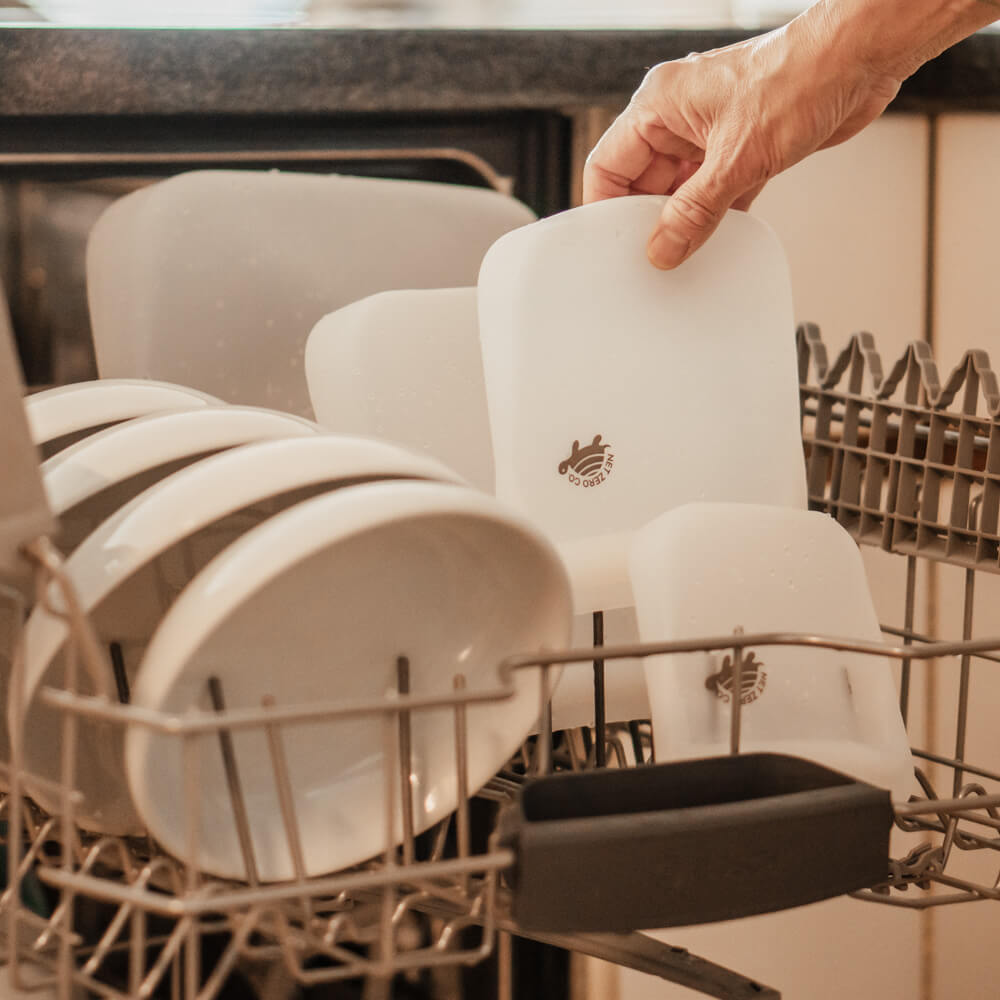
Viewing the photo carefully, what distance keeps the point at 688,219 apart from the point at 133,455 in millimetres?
268

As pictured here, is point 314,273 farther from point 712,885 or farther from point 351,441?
point 712,885

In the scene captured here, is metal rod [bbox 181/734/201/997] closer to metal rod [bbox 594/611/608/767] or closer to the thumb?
metal rod [bbox 594/611/608/767]

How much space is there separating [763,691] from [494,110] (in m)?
0.51

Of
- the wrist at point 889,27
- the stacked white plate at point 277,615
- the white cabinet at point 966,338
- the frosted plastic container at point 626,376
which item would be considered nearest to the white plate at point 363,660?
the stacked white plate at point 277,615

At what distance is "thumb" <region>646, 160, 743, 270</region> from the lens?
1.69ft

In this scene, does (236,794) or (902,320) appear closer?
(236,794)

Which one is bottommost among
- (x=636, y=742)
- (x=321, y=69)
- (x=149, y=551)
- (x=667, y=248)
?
(x=636, y=742)

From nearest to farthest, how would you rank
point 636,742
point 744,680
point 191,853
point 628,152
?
point 191,853, point 744,680, point 636,742, point 628,152

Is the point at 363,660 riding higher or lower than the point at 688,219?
lower

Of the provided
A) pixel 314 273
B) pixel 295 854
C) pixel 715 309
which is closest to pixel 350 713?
pixel 295 854

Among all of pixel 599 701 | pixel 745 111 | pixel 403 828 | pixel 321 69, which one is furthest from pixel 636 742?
pixel 321 69

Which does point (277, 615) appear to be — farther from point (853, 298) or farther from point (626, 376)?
point (853, 298)

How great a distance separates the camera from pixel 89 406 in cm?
46

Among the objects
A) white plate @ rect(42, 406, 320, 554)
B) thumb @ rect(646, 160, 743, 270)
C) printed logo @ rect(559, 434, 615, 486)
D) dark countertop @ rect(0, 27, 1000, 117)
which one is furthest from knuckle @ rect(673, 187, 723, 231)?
dark countertop @ rect(0, 27, 1000, 117)
